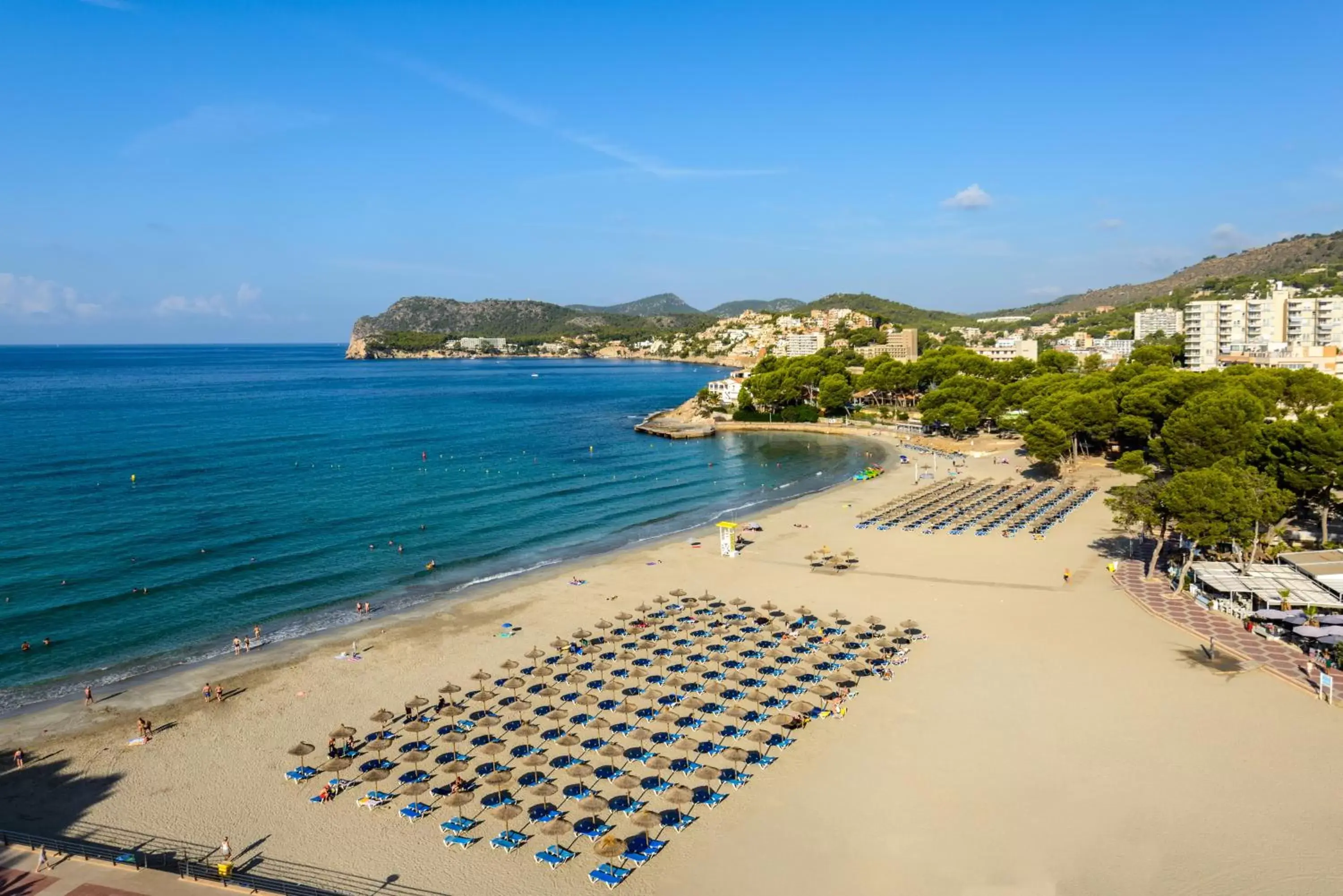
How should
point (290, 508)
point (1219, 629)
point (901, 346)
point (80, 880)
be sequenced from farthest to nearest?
1. point (901, 346)
2. point (290, 508)
3. point (1219, 629)
4. point (80, 880)

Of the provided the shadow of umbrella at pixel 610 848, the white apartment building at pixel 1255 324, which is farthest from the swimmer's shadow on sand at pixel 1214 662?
the white apartment building at pixel 1255 324

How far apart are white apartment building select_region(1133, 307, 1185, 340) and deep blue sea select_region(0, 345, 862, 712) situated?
13037cm

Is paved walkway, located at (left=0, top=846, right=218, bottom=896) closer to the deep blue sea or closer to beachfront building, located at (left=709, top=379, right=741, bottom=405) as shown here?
the deep blue sea

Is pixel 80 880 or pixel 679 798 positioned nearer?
pixel 80 880

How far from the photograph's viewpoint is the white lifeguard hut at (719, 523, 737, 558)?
41469 mm

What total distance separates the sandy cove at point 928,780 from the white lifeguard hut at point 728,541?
441 inches

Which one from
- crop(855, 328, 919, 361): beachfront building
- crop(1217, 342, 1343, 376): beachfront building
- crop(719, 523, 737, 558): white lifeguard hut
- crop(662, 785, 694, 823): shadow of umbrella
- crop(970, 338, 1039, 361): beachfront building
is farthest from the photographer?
crop(855, 328, 919, 361): beachfront building

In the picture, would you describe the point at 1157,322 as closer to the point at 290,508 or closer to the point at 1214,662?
the point at 1214,662

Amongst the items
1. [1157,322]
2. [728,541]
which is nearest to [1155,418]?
[728,541]

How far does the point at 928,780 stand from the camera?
19625 millimetres

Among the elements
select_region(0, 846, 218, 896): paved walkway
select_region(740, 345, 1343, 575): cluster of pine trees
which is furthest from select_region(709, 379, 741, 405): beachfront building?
select_region(0, 846, 218, 896): paved walkway

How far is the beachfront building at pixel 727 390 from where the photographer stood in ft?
362

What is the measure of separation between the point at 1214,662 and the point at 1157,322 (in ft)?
611

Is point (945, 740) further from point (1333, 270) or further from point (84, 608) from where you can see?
point (1333, 270)
